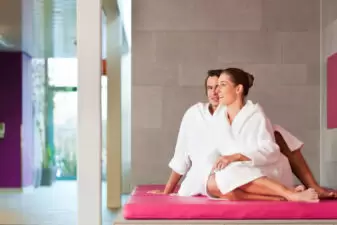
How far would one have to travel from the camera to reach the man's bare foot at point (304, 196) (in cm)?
210

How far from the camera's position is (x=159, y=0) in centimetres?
373

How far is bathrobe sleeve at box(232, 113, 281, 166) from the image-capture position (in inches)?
86.4

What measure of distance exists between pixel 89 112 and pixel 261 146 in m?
0.68

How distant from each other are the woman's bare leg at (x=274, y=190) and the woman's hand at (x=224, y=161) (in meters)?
0.11

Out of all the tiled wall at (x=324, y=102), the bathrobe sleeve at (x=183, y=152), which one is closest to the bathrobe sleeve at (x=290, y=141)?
the bathrobe sleeve at (x=183, y=152)

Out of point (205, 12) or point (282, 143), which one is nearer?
point (282, 143)

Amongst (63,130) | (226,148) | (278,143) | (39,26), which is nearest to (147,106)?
(278,143)

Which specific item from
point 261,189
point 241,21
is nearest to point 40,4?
point 241,21

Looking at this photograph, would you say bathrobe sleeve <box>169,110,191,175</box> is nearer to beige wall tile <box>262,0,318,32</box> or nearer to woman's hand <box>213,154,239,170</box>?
woman's hand <box>213,154,239,170</box>

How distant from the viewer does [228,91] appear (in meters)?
2.36

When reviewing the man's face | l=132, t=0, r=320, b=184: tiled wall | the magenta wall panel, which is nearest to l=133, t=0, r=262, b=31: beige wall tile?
l=132, t=0, r=320, b=184: tiled wall

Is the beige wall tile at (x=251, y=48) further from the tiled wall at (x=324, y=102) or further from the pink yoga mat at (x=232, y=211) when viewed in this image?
the pink yoga mat at (x=232, y=211)

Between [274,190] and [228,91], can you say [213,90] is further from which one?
[274,190]

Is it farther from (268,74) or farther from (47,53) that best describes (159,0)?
(47,53)
